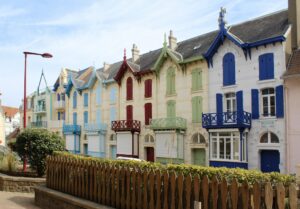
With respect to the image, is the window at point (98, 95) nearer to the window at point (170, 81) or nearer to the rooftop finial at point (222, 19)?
the window at point (170, 81)

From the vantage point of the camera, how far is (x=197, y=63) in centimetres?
2561

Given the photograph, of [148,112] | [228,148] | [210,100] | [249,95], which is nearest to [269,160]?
[228,148]

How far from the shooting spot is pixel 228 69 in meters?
23.3

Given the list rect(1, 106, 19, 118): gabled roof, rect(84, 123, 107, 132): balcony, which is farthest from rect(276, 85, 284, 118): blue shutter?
rect(1, 106, 19, 118): gabled roof

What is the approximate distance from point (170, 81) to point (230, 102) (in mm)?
6175

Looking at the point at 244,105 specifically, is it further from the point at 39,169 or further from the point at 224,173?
the point at 224,173

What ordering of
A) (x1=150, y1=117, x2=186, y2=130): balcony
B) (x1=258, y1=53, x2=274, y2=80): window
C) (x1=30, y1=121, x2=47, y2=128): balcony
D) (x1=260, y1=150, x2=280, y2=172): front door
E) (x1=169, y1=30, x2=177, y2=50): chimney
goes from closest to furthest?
(x1=260, y1=150, x2=280, y2=172): front door, (x1=258, y1=53, x2=274, y2=80): window, (x1=150, y1=117, x2=186, y2=130): balcony, (x1=169, y1=30, x2=177, y2=50): chimney, (x1=30, y1=121, x2=47, y2=128): balcony

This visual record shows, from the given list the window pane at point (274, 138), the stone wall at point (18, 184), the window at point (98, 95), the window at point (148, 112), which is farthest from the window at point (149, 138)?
the stone wall at point (18, 184)

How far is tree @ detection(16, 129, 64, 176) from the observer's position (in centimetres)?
1509

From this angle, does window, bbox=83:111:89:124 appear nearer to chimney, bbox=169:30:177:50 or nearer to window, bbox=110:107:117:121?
window, bbox=110:107:117:121

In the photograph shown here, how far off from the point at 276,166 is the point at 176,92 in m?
9.79

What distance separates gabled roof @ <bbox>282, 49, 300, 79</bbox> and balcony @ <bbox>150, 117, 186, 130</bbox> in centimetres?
891

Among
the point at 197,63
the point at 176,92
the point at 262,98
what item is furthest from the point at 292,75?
the point at 176,92

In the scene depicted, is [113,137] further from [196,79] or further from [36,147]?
[36,147]
